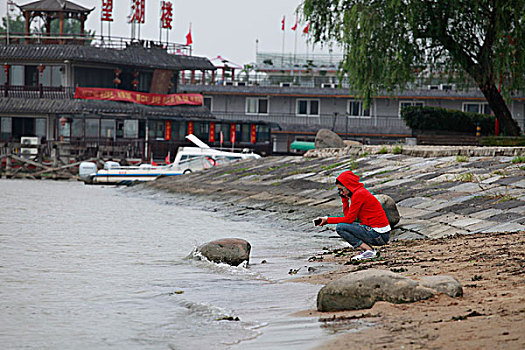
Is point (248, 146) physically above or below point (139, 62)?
below

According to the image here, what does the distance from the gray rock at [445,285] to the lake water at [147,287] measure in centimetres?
130

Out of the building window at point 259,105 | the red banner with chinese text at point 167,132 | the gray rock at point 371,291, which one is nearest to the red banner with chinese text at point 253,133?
the red banner with chinese text at point 167,132

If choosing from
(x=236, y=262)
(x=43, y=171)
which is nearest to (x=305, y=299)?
(x=236, y=262)

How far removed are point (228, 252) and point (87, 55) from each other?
129ft

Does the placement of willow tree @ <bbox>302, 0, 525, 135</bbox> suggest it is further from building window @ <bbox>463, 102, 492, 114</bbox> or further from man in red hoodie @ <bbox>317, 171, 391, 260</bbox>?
building window @ <bbox>463, 102, 492, 114</bbox>

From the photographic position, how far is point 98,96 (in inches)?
1957

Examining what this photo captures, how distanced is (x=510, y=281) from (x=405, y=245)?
4.57 meters

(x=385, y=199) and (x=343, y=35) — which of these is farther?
(x=343, y=35)

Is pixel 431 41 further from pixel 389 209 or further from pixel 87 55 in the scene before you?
pixel 87 55

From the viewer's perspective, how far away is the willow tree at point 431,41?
92.5 ft

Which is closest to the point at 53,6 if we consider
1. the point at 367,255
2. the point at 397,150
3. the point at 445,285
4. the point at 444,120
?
the point at 444,120

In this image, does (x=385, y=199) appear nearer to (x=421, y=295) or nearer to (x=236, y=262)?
(x=236, y=262)

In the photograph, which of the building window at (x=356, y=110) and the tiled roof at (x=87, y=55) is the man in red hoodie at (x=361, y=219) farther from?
the building window at (x=356, y=110)

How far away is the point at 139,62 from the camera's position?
168ft
